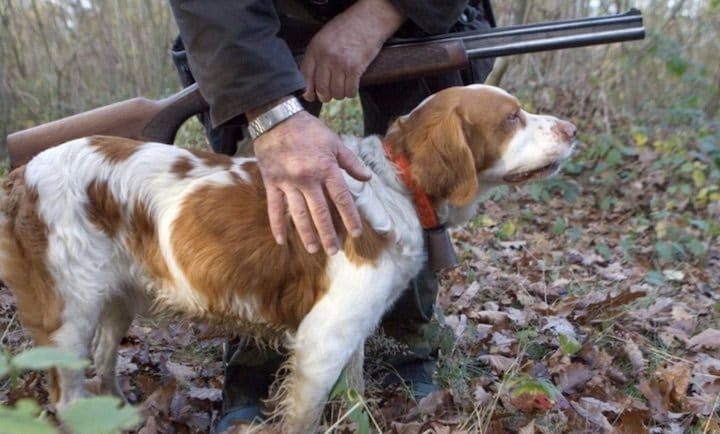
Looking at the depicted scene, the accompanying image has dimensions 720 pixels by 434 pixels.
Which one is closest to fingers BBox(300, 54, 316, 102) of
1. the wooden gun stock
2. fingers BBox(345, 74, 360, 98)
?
fingers BBox(345, 74, 360, 98)

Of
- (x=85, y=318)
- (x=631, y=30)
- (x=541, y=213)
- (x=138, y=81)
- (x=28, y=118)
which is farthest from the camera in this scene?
(x=138, y=81)

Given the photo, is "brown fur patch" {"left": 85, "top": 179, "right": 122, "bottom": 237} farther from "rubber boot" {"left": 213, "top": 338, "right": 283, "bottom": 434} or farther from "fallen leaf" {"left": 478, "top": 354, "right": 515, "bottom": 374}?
"fallen leaf" {"left": 478, "top": 354, "right": 515, "bottom": 374}

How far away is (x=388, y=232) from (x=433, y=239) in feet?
0.93

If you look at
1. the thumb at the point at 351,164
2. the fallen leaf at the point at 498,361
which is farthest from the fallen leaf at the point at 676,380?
the thumb at the point at 351,164

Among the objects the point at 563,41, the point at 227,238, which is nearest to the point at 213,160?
the point at 227,238

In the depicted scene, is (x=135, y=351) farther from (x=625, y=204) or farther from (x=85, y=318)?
(x=625, y=204)

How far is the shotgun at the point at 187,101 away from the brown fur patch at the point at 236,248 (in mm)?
501

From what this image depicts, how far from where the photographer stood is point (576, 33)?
10.0ft

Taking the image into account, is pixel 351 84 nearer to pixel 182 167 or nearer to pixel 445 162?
pixel 445 162

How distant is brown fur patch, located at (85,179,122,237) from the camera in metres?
2.51

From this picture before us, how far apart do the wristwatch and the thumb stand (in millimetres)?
186

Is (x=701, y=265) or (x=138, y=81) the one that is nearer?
(x=701, y=265)

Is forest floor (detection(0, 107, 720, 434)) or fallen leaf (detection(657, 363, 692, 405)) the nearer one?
forest floor (detection(0, 107, 720, 434))

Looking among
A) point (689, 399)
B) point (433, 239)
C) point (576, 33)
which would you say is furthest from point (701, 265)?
point (433, 239)
